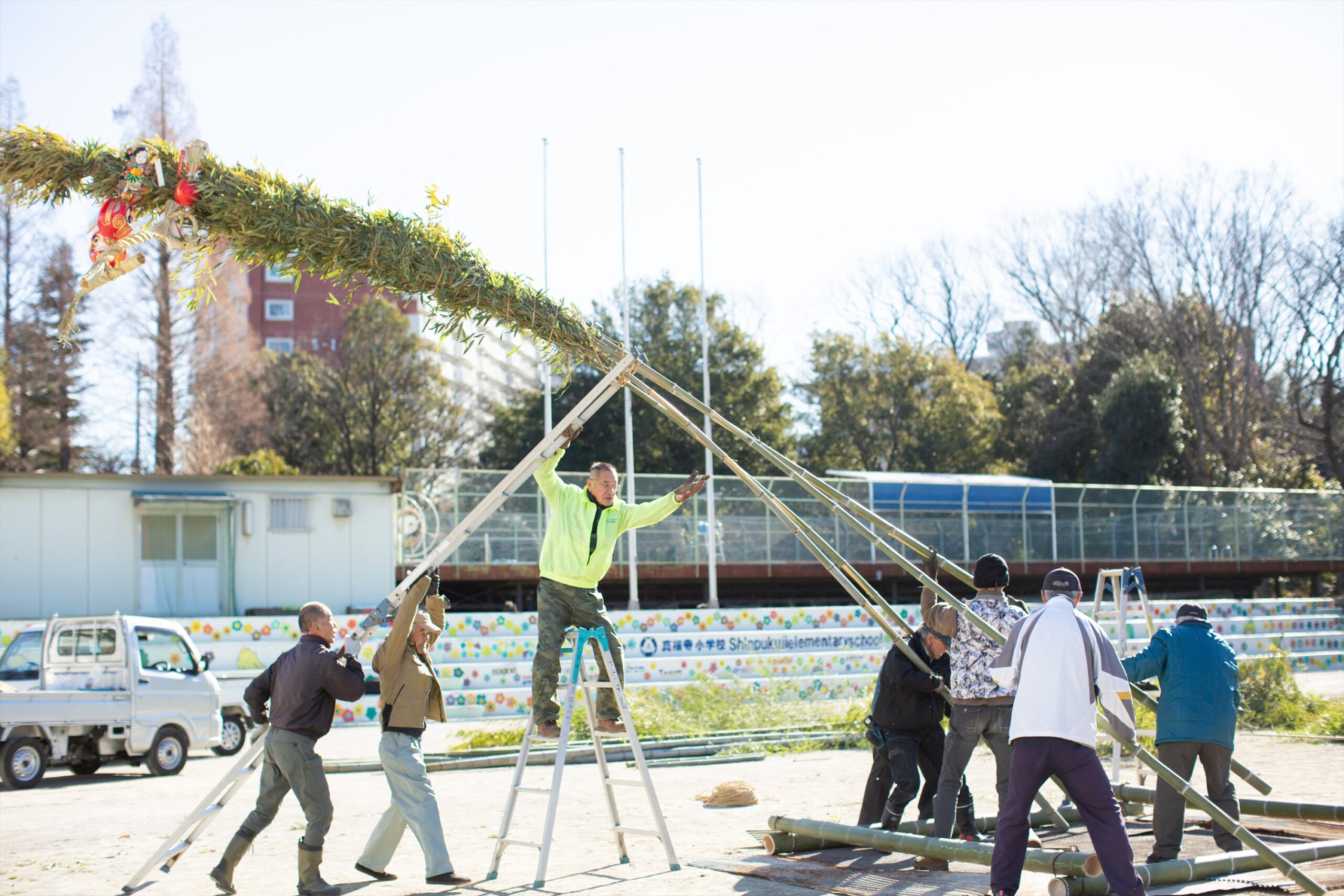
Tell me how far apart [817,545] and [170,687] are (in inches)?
402

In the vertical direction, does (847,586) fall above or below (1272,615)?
above

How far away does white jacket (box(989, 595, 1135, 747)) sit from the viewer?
6.29 metres

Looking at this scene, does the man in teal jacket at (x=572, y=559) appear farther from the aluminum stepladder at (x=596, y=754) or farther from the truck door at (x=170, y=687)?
the truck door at (x=170, y=687)

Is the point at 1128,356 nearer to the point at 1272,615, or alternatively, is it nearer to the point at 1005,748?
the point at 1272,615

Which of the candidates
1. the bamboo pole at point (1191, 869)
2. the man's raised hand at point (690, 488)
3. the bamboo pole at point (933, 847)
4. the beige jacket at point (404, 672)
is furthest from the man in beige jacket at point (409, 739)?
the bamboo pole at point (1191, 869)

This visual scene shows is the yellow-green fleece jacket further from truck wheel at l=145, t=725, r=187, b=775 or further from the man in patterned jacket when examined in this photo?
truck wheel at l=145, t=725, r=187, b=775

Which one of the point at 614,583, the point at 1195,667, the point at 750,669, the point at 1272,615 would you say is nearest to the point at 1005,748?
the point at 1195,667

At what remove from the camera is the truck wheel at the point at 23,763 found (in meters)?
13.9

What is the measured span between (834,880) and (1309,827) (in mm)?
4115

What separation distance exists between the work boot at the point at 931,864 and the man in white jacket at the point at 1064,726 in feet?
4.31

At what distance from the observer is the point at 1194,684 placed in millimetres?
7793

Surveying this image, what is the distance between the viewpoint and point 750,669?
23.4 meters

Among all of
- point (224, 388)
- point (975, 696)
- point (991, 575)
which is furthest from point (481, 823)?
point (224, 388)

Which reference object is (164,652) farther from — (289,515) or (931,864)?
(931,864)
